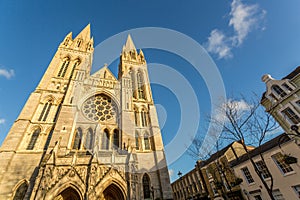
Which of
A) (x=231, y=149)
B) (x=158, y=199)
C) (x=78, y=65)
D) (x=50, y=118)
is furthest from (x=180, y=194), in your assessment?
(x=78, y=65)

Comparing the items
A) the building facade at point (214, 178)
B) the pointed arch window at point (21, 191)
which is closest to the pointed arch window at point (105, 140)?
the pointed arch window at point (21, 191)

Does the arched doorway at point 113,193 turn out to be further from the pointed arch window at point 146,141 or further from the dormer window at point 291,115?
the dormer window at point 291,115

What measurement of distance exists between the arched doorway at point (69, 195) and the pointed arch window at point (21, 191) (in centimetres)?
325

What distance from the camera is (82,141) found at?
688 inches

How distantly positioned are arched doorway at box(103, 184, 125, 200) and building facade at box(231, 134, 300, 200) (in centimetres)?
1240

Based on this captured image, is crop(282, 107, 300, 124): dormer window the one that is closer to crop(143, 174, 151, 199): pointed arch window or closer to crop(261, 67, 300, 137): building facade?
crop(261, 67, 300, 137): building facade

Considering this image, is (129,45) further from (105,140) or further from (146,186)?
(146,186)

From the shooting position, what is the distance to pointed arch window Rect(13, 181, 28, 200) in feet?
42.4

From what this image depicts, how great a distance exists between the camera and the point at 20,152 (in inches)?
585

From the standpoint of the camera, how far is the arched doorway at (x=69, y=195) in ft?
42.7

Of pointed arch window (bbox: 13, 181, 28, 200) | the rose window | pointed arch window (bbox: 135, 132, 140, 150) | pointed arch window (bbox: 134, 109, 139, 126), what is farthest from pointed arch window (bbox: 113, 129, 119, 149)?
pointed arch window (bbox: 13, 181, 28, 200)

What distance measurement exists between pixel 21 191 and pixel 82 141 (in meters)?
6.43

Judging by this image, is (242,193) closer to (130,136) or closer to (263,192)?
(263,192)

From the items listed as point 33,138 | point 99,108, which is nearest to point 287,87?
point 99,108
